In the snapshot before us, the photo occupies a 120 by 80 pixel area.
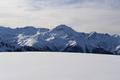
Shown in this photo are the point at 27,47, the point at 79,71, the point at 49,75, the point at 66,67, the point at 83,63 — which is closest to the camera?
the point at 49,75

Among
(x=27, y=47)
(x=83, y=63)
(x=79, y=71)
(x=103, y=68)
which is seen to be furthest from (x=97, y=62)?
(x=27, y=47)

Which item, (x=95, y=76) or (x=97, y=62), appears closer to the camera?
(x=95, y=76)

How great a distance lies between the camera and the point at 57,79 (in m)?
4.93

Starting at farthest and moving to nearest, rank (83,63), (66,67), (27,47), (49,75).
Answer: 1. (27,47)
2. (83,63)
3. (66,67)
4. (49,75)

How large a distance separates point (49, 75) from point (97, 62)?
1789 mm

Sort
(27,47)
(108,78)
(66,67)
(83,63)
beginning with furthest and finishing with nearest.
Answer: (27,47) < (83,63) < (66,67) < (108,78)

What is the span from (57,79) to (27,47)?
19051 centimetres

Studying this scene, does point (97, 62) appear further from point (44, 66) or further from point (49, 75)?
point (49, 75)

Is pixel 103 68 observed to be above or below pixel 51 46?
above

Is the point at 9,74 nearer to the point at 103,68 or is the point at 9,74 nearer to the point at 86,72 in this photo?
the point at 86,72

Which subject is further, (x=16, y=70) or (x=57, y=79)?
(x=16, y=70)

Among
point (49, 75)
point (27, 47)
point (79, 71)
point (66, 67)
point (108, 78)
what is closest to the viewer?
point (108, 78)

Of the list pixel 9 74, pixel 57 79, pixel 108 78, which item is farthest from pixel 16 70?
pixel 108 78

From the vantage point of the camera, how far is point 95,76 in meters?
5.14
